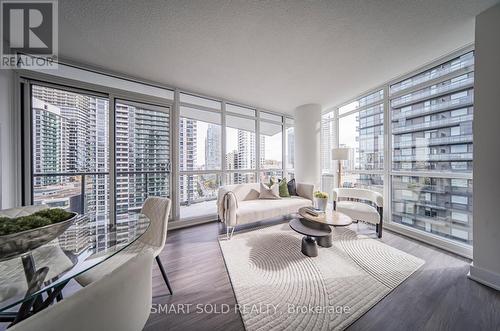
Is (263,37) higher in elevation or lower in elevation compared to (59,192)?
higher

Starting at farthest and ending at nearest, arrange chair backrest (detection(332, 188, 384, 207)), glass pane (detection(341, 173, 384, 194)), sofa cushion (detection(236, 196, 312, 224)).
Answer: glass pane (detection(341, 173, 384, 194)), chair backrest (detection(332, 188, 384, 207)), sofa cushion (detection(236, 196, 312, 224))

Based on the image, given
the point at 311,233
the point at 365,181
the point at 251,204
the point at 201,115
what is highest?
the point at 201,115

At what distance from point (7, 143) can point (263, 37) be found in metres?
3.34

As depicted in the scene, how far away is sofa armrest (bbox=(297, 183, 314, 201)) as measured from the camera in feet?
11.7

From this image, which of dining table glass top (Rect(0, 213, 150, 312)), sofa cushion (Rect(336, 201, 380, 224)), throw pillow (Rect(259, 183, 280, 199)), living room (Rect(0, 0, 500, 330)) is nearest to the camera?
dining table glass top (Rect(0, 213, 150, 312))

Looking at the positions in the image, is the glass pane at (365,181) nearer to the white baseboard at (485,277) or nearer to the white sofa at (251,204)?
the white sofa at (251,204)

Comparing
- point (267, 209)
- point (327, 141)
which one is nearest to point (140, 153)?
point (267, 209)

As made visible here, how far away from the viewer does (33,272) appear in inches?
37.9

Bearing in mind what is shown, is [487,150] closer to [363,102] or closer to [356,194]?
[356,194]

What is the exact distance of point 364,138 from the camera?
355 centimetres

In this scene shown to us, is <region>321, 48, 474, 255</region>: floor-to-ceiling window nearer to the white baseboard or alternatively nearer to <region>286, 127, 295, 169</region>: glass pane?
the white baseboard

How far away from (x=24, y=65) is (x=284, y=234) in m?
4.33

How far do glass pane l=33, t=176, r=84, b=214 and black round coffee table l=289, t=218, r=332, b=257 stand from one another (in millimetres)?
3180

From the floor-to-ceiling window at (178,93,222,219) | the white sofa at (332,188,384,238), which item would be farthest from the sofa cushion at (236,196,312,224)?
the floor-to-ceiling window at (178,93,222,219)
